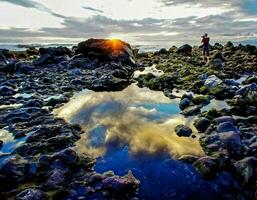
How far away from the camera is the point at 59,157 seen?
9.95 meters

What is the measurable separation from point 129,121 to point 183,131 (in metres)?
2.83

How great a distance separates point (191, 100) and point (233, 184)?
849cm

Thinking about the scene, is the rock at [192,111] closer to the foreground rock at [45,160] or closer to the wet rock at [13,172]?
the foreground rock at [45,160]

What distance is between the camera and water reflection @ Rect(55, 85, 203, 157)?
1123 cm

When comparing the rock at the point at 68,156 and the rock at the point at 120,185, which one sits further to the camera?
the rock at the point at 68,156

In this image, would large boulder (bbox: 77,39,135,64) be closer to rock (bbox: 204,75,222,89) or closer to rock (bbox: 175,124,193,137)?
rock (bbox: 204,75,222,89)

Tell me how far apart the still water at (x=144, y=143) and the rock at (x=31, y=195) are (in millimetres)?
1929

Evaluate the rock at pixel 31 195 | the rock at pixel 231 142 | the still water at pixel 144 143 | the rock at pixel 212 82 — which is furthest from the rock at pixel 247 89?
the rock at pixel 31 195

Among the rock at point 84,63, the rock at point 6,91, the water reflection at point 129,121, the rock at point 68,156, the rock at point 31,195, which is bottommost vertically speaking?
the rock at point 84,63

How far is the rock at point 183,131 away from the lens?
1209 cm

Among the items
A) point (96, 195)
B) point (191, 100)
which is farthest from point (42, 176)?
point (191, 100)

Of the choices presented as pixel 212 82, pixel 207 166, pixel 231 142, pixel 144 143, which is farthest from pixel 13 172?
pixel 212 82

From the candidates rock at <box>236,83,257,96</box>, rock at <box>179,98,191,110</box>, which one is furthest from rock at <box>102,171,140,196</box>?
rock at <box>236,83,257,96</box>

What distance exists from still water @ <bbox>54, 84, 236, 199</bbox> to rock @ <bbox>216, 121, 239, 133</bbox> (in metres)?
0.97
